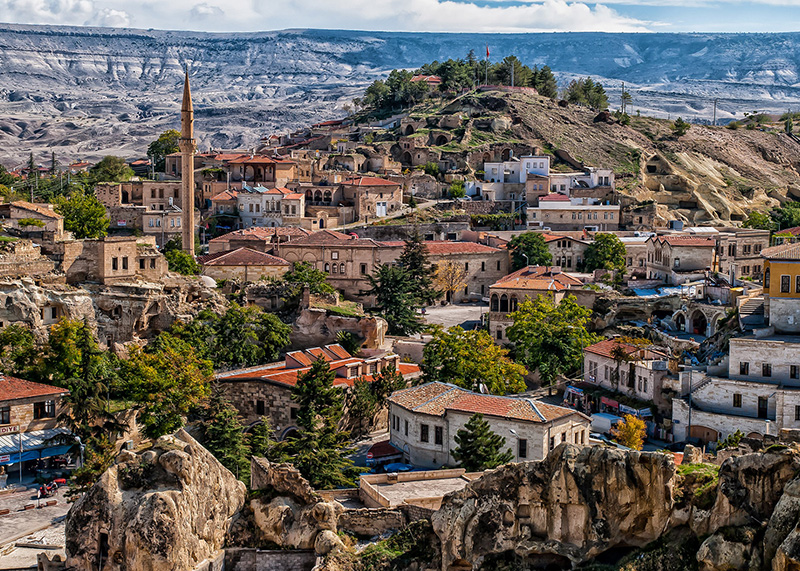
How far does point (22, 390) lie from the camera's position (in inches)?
1551

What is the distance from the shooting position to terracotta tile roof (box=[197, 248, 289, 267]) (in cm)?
5744

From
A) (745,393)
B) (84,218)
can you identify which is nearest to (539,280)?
(745,393)

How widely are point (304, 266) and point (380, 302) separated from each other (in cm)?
449

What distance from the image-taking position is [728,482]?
19922 millimetres

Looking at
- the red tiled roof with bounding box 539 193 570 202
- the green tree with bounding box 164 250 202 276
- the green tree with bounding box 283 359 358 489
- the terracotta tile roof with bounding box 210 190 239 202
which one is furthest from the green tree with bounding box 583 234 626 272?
the green tree with bounding box 283 359 358 489

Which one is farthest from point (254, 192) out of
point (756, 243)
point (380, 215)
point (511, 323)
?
point (756, 243)

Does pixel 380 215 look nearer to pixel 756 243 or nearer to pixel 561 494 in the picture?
pixel 756 243

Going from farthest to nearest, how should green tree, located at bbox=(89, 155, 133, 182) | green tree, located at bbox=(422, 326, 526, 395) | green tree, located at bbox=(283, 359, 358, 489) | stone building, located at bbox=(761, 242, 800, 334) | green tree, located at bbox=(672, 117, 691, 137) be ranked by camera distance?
green tree, located at bbox=(672, 117, 691, 137), green tree, located at bbox=(89, 155, 133, 182), green tree, located at bbox=(422, 326, 526, 395), stone building, located at bbox=(761, 242, 800, 334), green tree, located at bbox=(283, 359, 358, 489)

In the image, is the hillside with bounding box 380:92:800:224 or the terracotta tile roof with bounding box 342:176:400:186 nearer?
the terracotta tile roof with bounding box 342:176:400:186

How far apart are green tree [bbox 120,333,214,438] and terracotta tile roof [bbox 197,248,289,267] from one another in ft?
45.9

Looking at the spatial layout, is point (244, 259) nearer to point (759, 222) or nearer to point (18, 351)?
point (18, 351)

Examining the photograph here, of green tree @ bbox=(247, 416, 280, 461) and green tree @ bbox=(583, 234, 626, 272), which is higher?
green tree @ bbox=(583, 234, 626, 272)

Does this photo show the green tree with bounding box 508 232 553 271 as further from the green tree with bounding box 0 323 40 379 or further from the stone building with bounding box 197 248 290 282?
the green tree with bounding box 0 323 40 379

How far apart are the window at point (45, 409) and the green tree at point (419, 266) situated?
84.0ft
